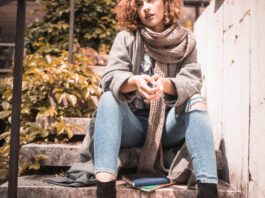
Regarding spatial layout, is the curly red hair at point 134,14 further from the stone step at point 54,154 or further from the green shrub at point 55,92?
the green shrub at point 55,92

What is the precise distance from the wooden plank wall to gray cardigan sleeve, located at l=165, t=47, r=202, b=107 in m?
0.19

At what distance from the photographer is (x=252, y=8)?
163 centimetres

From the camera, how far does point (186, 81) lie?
1.72 meters

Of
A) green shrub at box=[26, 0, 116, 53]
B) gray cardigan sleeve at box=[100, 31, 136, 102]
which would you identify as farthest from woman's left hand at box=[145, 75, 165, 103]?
green shrub at box=[26, 0, 116, 53]

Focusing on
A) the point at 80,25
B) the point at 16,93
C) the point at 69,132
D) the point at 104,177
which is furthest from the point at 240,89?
the point at 80,25

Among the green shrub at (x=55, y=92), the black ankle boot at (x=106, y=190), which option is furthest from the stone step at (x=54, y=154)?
the black ankle boot at (x=106, y=190)

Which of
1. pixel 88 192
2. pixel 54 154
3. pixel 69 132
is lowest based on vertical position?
pixel 88 192

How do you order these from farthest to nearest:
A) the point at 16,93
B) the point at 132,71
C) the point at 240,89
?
the point at 132,71
the point at 240,89
the point at 16,93

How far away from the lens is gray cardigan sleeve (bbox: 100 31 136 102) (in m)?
1.67

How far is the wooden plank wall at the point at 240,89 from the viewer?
5.01 feet

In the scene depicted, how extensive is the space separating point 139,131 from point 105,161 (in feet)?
1.03

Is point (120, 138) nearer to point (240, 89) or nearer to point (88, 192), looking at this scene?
point (88, 192)

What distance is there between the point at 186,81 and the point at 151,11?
41 centimetres

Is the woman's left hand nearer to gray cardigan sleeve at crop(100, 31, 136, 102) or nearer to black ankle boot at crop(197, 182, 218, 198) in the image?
gray cardigan sleeve at crop(100, 31, 136, 102)
